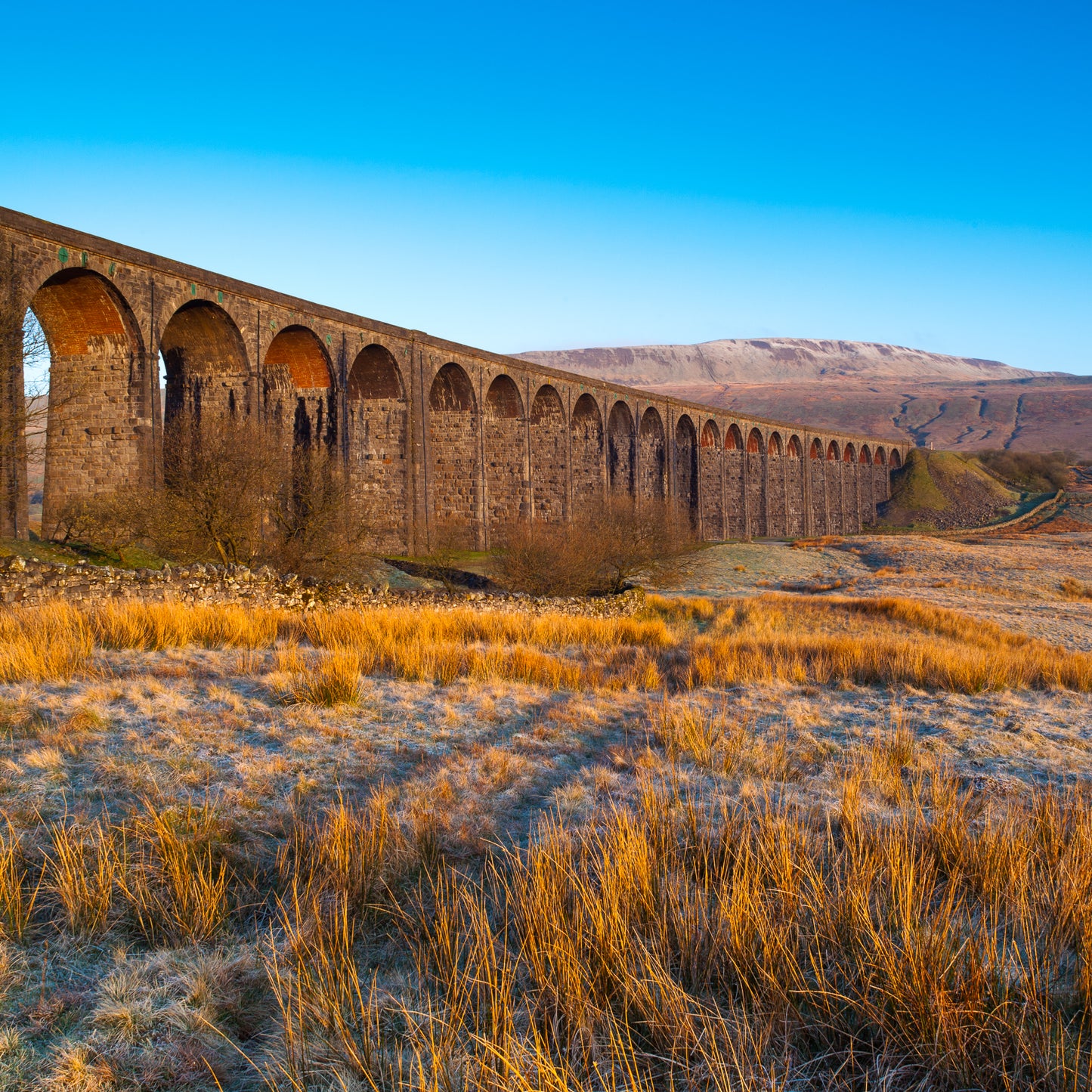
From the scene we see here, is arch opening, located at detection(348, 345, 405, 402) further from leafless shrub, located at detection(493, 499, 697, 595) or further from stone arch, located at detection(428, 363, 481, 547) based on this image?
leafless shrub, located at detection(493, 499, 697, 595)

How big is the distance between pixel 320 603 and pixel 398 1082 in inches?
377

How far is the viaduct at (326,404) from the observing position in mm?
15109

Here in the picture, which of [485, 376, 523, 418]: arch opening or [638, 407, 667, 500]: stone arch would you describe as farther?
[638, 407, 667, 500]: stone arch

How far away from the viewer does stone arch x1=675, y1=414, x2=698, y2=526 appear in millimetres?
39781

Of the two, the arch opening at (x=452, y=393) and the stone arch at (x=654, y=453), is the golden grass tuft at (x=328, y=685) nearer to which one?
the arch opening at (x=452, y=393)

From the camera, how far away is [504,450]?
2764 cm

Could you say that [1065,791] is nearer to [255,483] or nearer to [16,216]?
[255,483]

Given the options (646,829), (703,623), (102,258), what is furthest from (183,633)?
(102,258)

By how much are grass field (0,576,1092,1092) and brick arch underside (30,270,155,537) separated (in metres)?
10.2

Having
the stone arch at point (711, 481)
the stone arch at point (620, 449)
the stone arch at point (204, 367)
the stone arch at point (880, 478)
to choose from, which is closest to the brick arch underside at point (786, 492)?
the stone arch at point (711, 481)

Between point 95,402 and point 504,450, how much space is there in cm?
1386

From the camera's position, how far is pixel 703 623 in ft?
47.2

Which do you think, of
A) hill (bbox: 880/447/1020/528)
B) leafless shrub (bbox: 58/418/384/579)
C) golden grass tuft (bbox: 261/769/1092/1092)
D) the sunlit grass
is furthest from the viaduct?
hill (bbox: 880/447/1020/528)

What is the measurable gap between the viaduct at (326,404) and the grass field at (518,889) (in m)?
10.3
